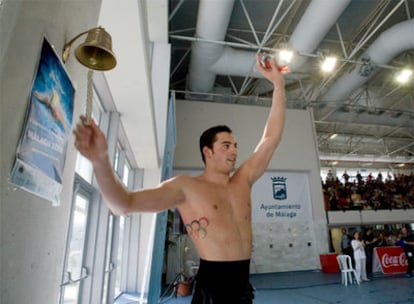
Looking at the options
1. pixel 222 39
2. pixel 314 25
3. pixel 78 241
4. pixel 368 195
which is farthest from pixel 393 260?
pixel 78 241

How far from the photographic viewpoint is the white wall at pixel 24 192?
2.26ft

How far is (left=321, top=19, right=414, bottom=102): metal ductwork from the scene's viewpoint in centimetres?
592

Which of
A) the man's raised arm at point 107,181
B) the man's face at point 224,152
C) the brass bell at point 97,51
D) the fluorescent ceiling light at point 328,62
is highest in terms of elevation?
the fluorescent ceiling light at point 328,62

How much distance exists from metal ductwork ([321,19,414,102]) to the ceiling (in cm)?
2

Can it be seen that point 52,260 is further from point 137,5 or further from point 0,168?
point 137,5

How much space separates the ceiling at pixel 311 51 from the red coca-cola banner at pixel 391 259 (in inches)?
173

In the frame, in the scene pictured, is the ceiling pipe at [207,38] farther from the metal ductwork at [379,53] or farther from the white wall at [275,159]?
the metal ductwork at [379,53]

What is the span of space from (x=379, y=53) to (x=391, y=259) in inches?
220

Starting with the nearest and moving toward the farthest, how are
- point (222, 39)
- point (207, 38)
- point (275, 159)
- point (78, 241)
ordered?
point (78, 241), point (207, 38), point (222, 39), point (275, 159)

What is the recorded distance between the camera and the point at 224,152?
4.74 ft

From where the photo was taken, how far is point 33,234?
35.8 inches

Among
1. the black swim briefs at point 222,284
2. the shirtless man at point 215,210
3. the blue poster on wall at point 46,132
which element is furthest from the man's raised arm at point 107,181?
the black swim briefs at point 222,284

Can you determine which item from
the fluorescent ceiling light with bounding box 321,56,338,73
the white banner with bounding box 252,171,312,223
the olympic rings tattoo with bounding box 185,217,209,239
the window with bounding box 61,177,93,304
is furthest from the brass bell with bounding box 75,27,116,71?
the white banner with bounding box 252,171,312,223

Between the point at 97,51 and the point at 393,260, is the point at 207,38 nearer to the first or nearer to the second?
the point at 97,51
